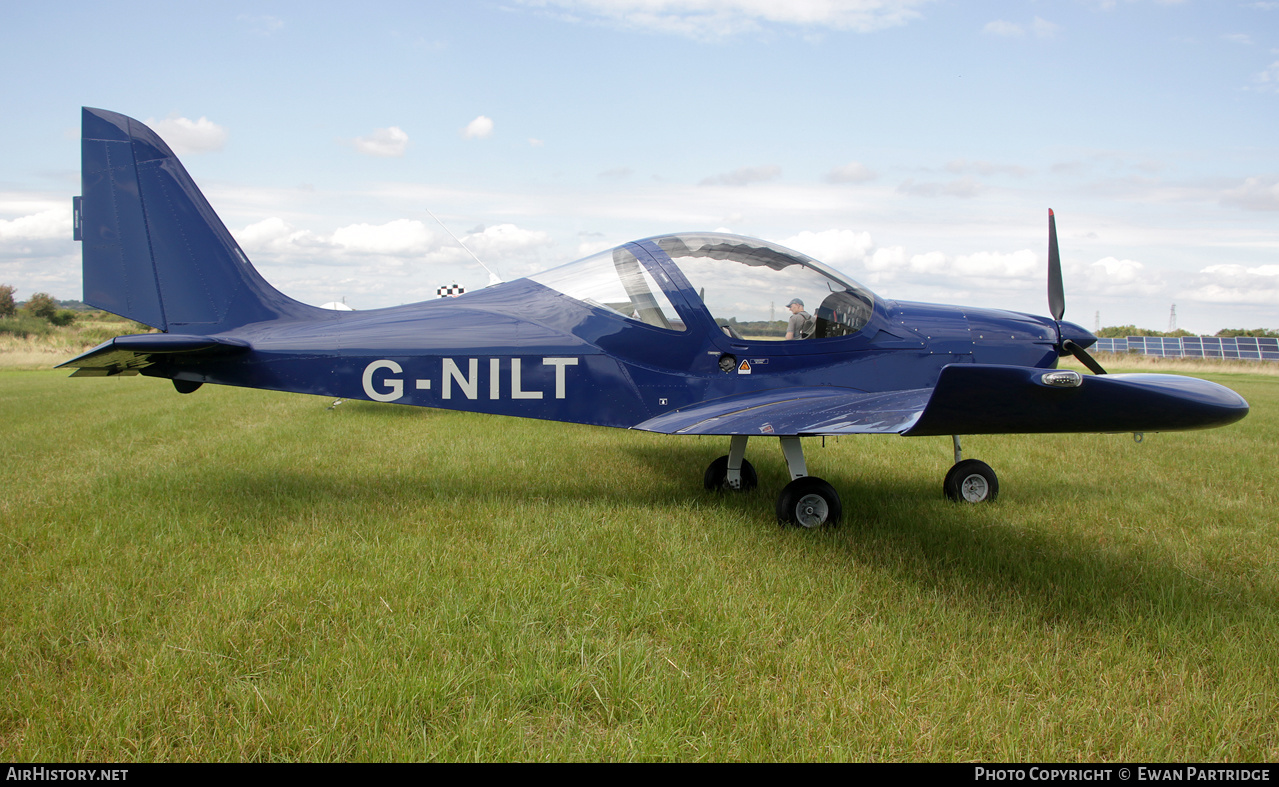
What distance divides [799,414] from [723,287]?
1.34m

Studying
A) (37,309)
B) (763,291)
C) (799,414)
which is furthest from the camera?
(37,309)

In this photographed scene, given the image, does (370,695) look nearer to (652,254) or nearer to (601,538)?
(601,538)

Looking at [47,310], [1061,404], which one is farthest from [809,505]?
[47,310]

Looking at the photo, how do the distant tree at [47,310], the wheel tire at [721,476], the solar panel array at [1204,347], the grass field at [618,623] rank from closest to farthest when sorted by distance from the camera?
the grass field at [618,623] < the wheel tire at [721,476] < the solar panel array at [1204,347] < the distant tree at [47,310]

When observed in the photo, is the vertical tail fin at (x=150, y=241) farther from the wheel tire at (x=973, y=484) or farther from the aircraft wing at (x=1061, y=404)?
the wheel tire at (x=973, y=484)

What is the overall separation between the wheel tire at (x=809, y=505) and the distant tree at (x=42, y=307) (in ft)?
231

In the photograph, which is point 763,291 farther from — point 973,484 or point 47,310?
point 47,310

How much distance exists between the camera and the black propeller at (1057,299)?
5914 millimetres

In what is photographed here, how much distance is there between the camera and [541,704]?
2775 mm

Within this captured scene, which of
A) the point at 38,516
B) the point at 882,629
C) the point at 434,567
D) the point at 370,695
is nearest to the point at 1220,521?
the point at 882,629

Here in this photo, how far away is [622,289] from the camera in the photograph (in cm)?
576

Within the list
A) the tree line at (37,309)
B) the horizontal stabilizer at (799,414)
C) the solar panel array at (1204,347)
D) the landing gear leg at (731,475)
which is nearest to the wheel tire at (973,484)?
the horizontal stabilizer at (799,414)

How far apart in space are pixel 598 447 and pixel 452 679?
6105 mm

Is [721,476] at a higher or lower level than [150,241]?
lower
